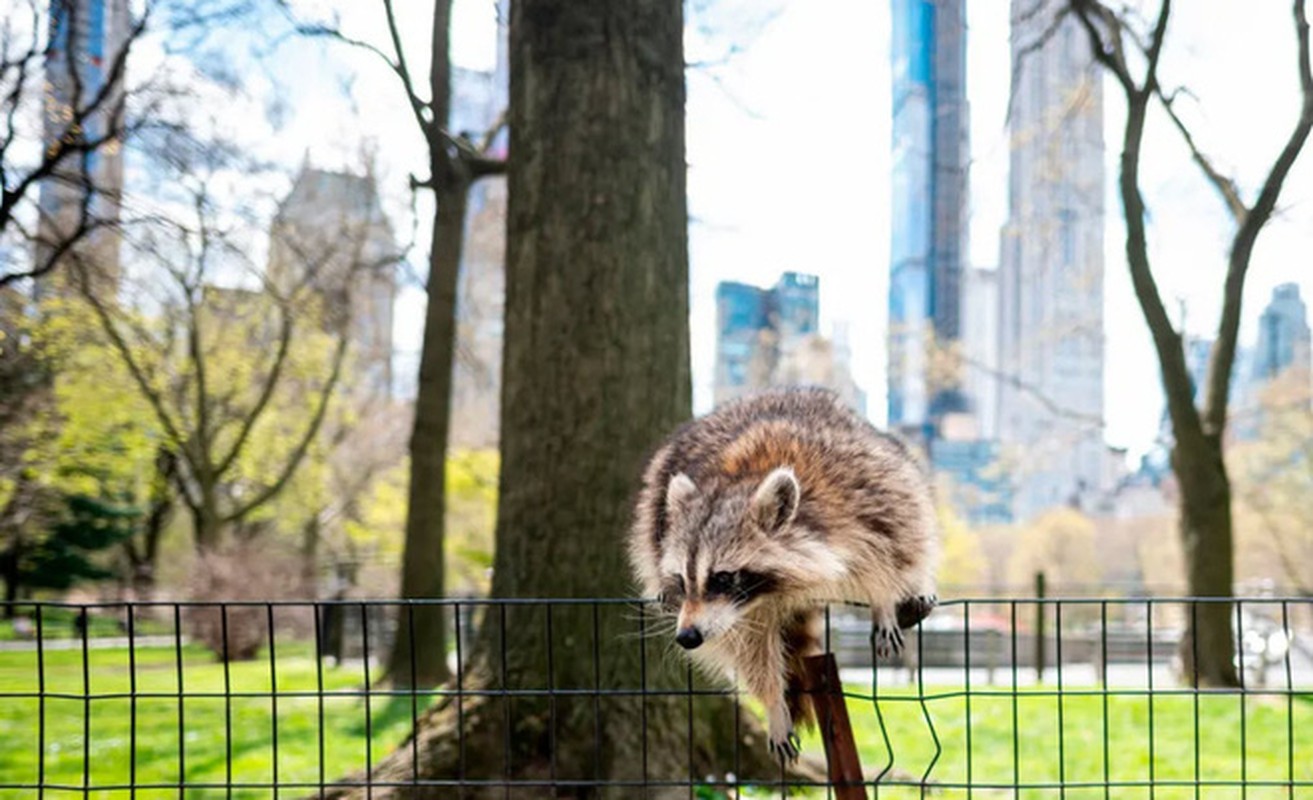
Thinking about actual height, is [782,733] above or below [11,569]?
above

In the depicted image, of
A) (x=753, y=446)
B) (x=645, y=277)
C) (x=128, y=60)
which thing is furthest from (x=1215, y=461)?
(x=128, y=60)

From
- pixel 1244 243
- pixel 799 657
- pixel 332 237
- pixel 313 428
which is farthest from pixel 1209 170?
pixel 313 428

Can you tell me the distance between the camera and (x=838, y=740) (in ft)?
7.21

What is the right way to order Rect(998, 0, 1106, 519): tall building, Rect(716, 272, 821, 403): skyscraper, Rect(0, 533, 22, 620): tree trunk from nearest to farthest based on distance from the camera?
Rect(998, 0, 1106, 519): tall building < Rect(0, 533, 22, 620): tree trunk < Rect(716, 272, 821, 403): skyscraper

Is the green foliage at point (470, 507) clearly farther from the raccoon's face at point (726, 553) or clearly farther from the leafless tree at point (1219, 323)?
the raccoon's face at point (726, 553)

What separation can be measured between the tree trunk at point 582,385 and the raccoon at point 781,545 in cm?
119

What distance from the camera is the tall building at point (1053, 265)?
1111cm

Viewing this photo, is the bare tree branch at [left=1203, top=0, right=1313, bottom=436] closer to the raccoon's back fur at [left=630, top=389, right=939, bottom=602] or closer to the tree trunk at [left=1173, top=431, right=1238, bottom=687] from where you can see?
the tree trunk at [left=1173, top=431, right=1238, bottom=687]

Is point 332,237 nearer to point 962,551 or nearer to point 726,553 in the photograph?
point 962,551

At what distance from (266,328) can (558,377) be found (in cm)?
1363

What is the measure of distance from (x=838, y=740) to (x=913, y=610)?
0.35 m

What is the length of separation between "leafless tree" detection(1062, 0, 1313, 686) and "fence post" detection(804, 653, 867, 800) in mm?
6999

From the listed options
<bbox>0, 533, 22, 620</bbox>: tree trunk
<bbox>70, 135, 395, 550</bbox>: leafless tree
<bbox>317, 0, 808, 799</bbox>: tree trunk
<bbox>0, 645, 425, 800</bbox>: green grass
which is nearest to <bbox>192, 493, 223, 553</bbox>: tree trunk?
<bbox>70, 135, 395, 550</bbox>: leafless tree

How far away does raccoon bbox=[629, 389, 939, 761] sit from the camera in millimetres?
2041
